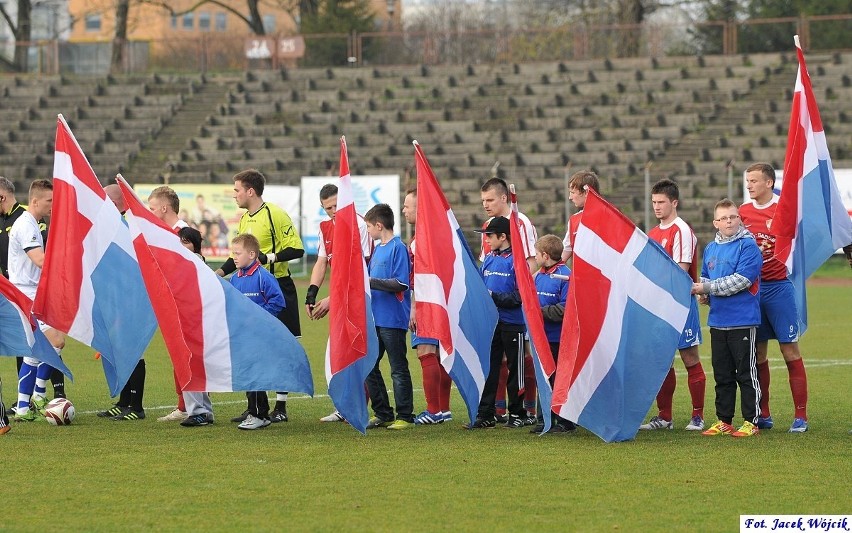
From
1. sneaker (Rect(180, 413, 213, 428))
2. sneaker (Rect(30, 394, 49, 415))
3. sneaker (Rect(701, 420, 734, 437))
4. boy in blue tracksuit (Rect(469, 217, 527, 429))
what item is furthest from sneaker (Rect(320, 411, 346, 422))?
A: sneaker (Rect(701, 420, 734, 437))

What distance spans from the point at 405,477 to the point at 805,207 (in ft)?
13.4

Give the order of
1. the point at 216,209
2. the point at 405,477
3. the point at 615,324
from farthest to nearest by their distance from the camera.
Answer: the point at 216,209, the point at 615,324, the point at 405,477

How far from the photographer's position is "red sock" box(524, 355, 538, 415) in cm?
1021

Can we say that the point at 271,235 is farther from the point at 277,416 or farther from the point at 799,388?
the point at 799,388

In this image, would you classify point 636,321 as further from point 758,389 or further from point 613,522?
point 613,522

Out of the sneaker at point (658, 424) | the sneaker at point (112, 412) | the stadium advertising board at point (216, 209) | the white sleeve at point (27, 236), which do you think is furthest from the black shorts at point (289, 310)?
the stadium advertising board at point (216, 209)

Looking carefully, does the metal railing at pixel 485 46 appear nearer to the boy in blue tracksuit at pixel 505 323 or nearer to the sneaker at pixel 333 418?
the boy in blue tracksuit at pixel 505 323

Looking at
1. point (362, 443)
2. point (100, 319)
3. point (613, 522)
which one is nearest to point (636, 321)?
point (362, 443)

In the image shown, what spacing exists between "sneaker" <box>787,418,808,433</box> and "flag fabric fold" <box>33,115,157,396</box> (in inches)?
194

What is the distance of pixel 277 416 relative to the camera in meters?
10.4

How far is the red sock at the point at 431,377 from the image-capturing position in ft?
33.0

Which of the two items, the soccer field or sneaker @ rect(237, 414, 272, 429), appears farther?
sneaker @ rect(237, 414, 272, 429)

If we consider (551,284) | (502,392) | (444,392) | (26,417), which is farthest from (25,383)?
(551,284)

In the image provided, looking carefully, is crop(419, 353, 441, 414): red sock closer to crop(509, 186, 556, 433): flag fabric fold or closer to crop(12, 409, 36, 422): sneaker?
crop(509, 186, 556, 433): flag fabric fold
